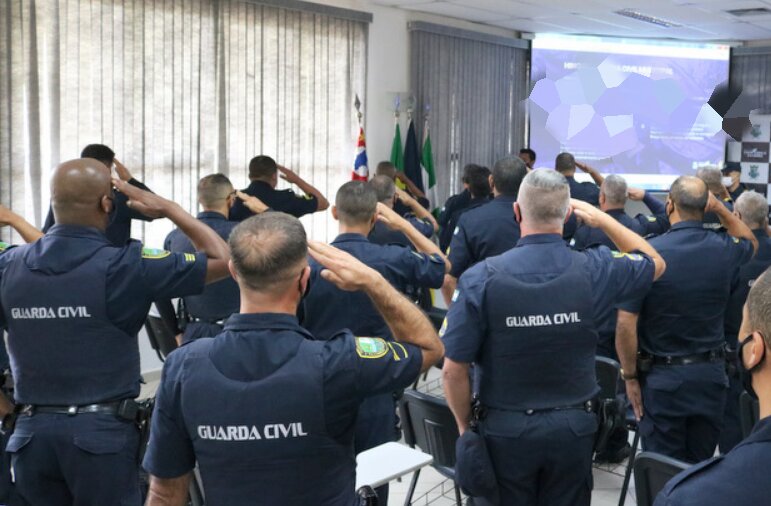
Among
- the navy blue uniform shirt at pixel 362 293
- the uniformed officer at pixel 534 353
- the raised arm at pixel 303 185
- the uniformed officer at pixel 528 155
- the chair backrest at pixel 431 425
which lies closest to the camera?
the uniformed officer at pixel 534 353

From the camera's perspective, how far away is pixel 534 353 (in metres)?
2.88

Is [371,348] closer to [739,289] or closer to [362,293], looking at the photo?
[362,293]

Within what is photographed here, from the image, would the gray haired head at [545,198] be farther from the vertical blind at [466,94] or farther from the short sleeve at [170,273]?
the vertical blind at [466,94]

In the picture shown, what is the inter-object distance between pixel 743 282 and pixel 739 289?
0.64 ft

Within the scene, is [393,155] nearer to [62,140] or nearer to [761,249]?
[62,140]

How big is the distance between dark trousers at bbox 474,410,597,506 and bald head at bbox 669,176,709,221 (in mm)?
1348

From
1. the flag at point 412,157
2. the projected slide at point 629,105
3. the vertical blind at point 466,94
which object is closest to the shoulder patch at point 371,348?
the flag at point 412,157

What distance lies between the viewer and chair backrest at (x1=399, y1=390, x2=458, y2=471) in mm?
3297

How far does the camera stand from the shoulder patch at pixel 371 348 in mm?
1923

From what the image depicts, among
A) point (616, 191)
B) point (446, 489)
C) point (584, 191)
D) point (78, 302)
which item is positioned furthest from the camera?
point (584, 191)

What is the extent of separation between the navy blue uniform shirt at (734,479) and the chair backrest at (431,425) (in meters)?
1.83

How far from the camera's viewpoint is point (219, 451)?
190 cm

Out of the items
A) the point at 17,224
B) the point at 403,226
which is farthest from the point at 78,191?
the point at 403,226

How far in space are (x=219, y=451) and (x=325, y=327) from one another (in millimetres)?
1605
